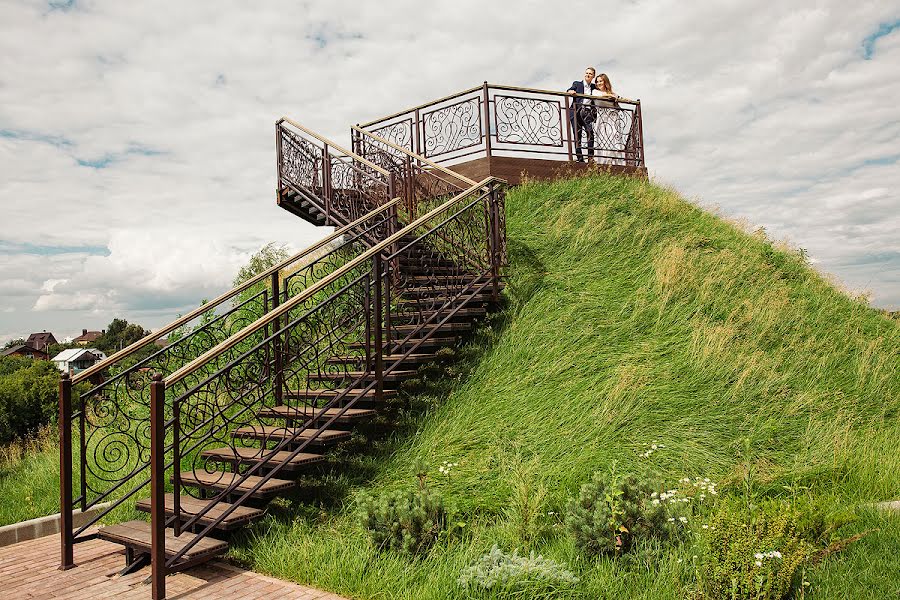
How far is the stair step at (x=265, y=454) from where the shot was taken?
577 centimetres

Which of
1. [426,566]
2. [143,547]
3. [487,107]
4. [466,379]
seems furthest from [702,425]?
[487,107]

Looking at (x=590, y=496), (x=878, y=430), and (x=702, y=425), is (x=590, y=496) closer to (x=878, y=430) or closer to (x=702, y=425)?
(x=702, y=425)

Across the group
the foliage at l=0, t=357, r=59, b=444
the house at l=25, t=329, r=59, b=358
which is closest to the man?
the foliage at l=0, t=357, r=59, b=444

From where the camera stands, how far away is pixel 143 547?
500 centimetres

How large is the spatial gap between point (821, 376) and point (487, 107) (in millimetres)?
7205

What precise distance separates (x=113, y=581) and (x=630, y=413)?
15.5 ft

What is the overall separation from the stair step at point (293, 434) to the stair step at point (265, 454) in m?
0.13

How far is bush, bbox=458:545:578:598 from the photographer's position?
4.12 m

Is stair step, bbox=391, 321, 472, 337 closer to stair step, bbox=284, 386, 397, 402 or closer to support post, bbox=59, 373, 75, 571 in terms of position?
stair step, bbox=284, 386, 397, 402

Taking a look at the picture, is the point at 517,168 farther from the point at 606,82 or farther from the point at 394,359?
the point at 394,359

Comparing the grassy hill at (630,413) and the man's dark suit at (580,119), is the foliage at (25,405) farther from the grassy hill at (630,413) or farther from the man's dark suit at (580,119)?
the man's dark suit at (580,119)

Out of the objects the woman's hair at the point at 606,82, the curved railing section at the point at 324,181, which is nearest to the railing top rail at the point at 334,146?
the curved railing section at the point at 324,181

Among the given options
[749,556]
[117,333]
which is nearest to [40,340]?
[117,333]

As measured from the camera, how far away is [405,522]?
4.86 m
